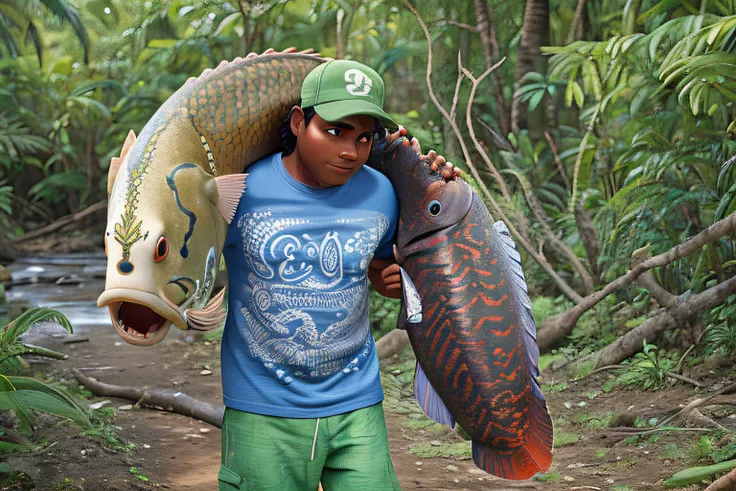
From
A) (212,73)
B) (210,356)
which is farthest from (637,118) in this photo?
(212,73)

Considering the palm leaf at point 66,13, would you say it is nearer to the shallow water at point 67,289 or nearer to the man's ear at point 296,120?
the shallow water at point 67,289

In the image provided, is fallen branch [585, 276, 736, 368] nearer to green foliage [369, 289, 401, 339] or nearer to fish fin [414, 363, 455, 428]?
green foliage [369, 289, 401, 339]

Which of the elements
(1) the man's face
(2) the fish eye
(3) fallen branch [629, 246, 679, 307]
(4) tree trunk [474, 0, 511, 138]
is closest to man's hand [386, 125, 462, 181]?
(1) the man's face

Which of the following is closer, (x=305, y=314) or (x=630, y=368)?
(x=305, y=314)

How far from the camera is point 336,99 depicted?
6.56 ft

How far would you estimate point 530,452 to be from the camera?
225 cm

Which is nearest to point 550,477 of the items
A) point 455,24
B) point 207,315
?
point 207,315

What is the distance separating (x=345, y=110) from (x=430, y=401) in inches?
35.0

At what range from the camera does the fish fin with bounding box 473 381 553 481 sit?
7.38 feet

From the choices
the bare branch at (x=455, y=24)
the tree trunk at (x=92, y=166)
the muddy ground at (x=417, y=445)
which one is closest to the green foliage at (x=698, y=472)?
the muddy ground at (x=417, y=445)

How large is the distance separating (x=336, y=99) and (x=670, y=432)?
3.04 metres

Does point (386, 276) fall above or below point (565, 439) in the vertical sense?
above

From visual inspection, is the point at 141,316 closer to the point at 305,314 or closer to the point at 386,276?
the point at 305,314

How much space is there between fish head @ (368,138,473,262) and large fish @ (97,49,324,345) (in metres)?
0.42
